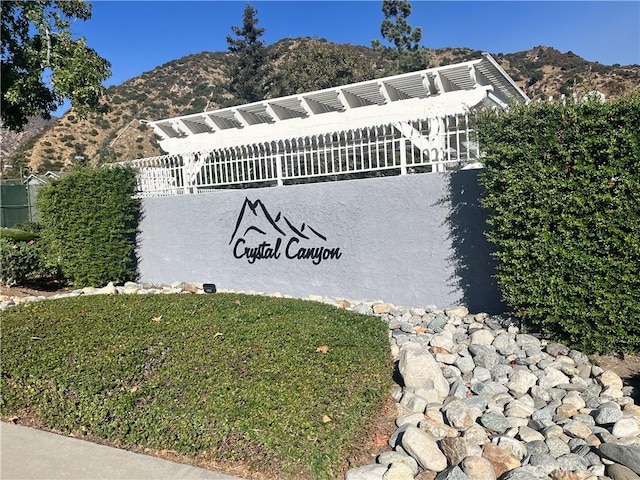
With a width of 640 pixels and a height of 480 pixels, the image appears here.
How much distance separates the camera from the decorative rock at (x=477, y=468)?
296cm

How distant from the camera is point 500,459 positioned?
319cm

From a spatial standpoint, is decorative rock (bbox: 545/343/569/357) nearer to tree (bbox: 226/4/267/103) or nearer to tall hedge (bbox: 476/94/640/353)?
tall hedge (bbox: 476/94/640/353)

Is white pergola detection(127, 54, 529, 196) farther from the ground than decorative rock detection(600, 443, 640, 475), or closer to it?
farther from the ground

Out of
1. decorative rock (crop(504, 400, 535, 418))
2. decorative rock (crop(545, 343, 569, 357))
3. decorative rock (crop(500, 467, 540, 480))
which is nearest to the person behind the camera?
decorative rock (crop(500, 467, 540, 480))

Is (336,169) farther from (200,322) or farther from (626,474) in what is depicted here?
(626,474)

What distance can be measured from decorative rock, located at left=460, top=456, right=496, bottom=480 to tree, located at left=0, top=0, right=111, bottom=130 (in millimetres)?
11433

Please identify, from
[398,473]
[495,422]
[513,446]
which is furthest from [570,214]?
[398,473]

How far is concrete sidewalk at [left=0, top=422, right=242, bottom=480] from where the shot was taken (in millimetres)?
3008

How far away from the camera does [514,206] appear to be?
511cm

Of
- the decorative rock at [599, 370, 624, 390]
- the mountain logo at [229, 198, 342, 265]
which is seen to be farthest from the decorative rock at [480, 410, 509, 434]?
the mountain logo at [229, 198, 342, 265]

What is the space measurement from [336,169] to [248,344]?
14.5 ft

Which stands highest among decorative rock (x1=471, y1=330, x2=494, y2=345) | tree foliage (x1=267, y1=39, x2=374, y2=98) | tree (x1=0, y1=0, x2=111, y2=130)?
tree foliage (x1=267, y1=39, x2=374, y2=98)

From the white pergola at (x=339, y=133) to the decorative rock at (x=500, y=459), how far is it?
3662mm

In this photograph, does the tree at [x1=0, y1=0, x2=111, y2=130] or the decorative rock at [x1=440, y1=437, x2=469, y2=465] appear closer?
the decorative rock at [x1=440, y1=437, x2=469, y2=465]
